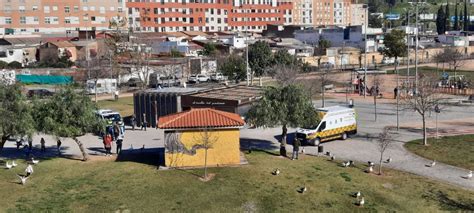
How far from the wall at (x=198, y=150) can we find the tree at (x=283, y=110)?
3196 mm

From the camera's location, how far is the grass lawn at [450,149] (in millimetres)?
31141

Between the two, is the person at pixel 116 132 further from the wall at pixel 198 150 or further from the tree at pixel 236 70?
the tree at pixel 236 70

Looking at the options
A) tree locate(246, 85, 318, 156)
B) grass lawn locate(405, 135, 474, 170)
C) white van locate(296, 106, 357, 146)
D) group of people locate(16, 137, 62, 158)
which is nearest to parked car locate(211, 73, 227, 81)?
white van locate(296, 106, 357, 146)

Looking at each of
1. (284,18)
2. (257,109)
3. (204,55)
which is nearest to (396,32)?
(204,55)

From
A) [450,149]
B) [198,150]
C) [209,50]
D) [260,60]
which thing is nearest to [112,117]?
[198,150]

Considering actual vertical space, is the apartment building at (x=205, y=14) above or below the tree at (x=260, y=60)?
above

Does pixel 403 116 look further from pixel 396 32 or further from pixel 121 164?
pixel 396 32

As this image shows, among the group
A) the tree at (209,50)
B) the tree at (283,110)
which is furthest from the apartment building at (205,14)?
the tree at (283,110)

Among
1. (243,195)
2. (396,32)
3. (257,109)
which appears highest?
(396,32)

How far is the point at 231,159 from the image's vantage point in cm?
2898

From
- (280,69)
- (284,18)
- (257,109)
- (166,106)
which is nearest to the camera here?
(257,109)

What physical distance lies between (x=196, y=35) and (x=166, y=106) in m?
79.2

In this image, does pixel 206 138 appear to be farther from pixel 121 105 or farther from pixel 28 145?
pixel 121 105

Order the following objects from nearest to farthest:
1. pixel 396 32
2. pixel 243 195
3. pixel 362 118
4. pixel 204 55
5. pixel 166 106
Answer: pixel 243 195 < pixel 166 106 < pixel 362 118 < pixel 396 32 < pixel 204 55
